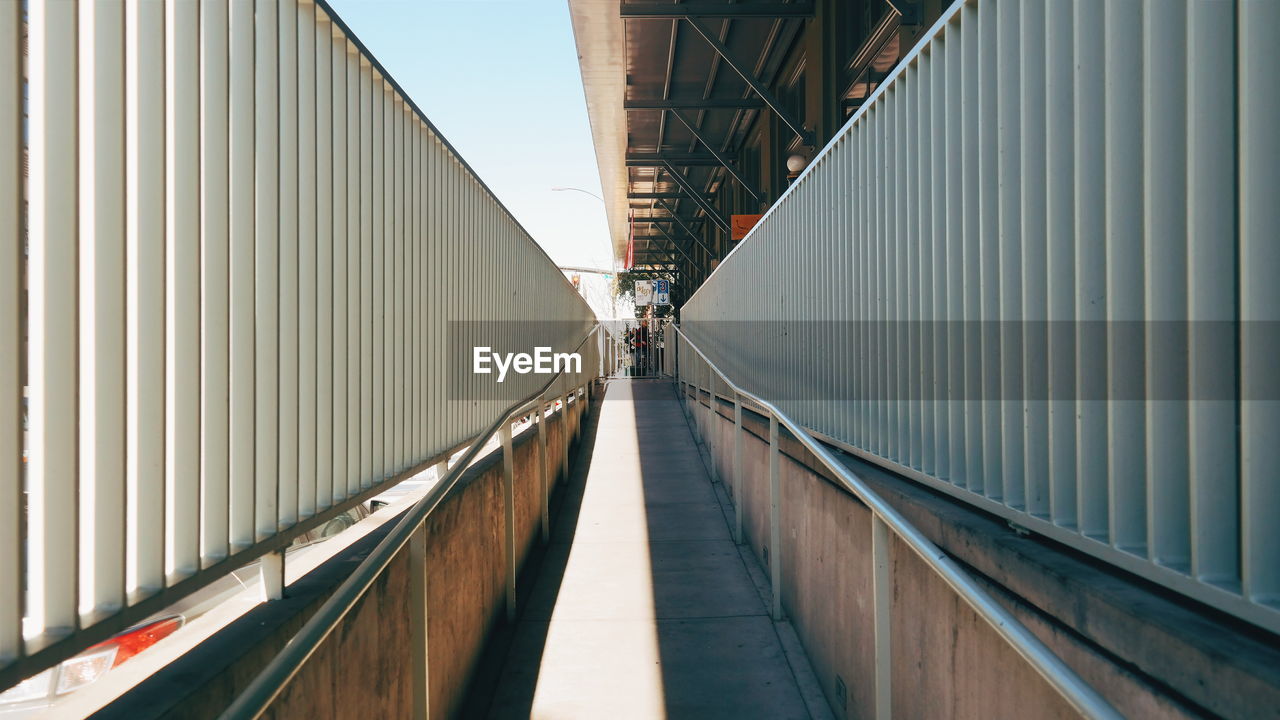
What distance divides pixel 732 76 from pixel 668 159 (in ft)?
14.7

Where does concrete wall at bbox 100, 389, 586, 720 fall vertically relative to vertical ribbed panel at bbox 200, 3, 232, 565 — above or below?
below

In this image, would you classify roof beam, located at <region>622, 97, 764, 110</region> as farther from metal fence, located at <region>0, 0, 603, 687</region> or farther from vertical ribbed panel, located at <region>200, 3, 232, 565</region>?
vertical ribbed panel, located at <region>200, 3, 232, 565</region>

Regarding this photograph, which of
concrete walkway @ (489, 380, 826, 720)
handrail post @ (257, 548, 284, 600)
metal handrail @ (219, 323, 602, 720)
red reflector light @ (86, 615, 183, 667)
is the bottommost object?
concrete walkway @ (489, 380, 826, 720)

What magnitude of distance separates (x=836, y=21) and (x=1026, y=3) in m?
9.31

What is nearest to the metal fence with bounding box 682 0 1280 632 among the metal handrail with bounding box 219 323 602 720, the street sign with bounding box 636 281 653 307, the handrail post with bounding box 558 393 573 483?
the metal handrail with bounding box 219 323 602 720

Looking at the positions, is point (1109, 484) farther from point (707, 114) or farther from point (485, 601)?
point (707, 114)

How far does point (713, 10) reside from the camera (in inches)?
447

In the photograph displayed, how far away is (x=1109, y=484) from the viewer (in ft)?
7.61

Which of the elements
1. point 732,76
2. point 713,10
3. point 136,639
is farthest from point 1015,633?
point 732,76

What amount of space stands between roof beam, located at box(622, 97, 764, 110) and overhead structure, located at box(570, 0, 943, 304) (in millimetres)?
27

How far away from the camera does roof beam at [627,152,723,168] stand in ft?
63.5

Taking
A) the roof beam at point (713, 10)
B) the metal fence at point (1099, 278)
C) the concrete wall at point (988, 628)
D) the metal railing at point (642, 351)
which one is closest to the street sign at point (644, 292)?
the metal railing at point (642, 351)

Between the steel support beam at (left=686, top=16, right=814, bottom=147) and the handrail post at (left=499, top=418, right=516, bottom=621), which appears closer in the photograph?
the handrail post at (left=499, top=418, right=516, bottom=621)

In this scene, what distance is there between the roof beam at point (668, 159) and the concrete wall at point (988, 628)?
50.2 ft
